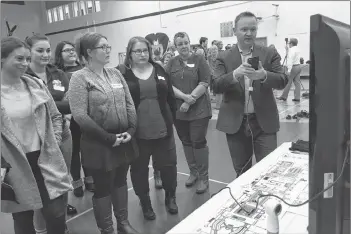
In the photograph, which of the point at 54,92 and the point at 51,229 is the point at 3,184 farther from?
the point at 54,92

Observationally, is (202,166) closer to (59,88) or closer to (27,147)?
(59,88)

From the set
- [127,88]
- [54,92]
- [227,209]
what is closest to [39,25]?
[54,92]

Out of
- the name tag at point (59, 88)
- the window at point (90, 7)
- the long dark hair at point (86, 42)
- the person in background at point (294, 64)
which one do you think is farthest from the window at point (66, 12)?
the long dark hair at point (86, 42)

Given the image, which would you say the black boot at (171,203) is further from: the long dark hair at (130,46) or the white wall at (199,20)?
the white wall at (199,20)

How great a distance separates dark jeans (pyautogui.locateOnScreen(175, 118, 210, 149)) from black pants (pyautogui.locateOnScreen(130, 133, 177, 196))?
1.46ft

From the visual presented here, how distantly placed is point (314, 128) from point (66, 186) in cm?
124

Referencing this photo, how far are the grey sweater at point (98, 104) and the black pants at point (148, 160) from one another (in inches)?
12.8

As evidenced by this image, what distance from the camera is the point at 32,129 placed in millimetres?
1366

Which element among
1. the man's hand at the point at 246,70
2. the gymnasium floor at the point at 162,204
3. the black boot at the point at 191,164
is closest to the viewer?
the man's hand at the point at 246,70

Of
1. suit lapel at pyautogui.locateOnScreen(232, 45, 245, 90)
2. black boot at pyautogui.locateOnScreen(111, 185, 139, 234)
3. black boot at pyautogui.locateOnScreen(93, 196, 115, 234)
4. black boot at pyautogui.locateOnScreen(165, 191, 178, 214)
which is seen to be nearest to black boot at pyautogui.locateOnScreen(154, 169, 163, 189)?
black boot at pyautogui.locateOnScreen(165, 191, 178, 214)

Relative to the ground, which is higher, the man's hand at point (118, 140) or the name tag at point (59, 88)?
the name tag at point (59, 88)

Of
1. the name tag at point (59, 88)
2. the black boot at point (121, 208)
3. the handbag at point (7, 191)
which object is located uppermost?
the name tag at point (59, 88)

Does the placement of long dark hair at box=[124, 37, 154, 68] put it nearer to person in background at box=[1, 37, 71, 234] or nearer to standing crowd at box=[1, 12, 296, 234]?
standing crowd at box=[1, 12, 296, 234]

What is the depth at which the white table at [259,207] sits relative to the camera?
85cm
